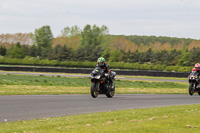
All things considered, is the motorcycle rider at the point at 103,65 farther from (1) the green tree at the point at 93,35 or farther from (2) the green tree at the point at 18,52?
(1) the green tree at the point at 93,35

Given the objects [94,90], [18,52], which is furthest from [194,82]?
[18,52]

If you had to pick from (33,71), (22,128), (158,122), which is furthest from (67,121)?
(33,71)

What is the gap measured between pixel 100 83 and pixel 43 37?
390 feet

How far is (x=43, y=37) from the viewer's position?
132875 mm

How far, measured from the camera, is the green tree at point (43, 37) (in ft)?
436

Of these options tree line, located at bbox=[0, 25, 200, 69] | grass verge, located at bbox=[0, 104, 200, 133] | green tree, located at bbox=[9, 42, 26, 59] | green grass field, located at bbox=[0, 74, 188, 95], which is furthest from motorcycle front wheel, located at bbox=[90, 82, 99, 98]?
green tree, located at bbox=[9, 42, 26, 59]

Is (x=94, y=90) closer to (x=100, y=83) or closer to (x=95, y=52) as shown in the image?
(x=100, y=83)

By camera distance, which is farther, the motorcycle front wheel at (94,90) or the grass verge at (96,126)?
the motorcycle front wheel at (94,90)

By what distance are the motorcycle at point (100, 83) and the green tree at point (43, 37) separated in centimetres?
11733

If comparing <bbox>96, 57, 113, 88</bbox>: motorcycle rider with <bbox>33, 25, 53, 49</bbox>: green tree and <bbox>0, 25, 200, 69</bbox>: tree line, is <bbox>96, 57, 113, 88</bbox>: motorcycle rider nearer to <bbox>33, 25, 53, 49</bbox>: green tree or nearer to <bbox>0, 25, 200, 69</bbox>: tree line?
<bbox>0, 25, 200, 69</bbox>: tree line

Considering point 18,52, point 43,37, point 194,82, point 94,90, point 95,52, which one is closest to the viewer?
point 94,90

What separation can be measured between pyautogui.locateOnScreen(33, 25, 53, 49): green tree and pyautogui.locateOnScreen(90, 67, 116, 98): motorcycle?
385 ft

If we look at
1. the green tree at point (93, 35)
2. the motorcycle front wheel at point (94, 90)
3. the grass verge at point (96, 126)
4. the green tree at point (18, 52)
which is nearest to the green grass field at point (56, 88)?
the motorcycle front wheel at point (94, 90)

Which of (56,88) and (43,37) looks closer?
(56,88)
